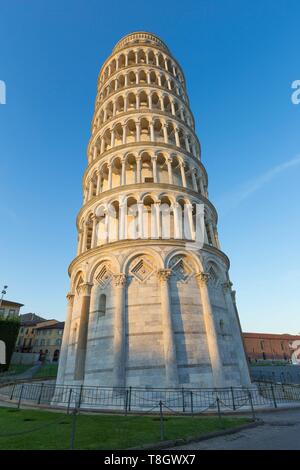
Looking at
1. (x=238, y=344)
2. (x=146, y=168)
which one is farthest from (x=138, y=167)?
(x=238, y=344)

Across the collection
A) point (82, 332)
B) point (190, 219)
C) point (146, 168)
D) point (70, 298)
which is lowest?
point (82, 332)

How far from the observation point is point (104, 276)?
57.1ft

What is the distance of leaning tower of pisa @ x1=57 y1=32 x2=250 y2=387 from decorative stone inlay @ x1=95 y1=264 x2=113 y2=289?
0.32 feet

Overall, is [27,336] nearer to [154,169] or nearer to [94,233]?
[94,233]

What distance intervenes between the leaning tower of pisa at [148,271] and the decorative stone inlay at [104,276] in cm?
10

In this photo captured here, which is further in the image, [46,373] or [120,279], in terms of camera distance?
[46,373]

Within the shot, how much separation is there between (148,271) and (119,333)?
4.18m

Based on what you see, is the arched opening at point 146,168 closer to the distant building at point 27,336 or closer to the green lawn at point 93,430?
the green lawn at point 93,430

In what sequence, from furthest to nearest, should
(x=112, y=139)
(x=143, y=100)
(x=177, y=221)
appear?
1. (x=143, y=100)
2. (x=112, y=139)
3. (x=177, y=221)

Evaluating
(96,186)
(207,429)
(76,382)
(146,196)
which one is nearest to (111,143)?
(96,186)

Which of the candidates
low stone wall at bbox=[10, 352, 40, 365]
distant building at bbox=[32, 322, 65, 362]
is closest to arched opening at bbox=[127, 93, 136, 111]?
low stone wall at bbox=[10, 352, 40, 365]

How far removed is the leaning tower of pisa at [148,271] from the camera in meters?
14.2

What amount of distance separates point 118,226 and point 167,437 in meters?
13.6

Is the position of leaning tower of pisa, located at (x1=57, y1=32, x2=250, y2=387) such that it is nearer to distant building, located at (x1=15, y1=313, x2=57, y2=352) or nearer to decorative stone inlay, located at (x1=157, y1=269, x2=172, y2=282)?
decorative stone inlay, located at (x1=157, y1=269, x2=172, y2=282)
